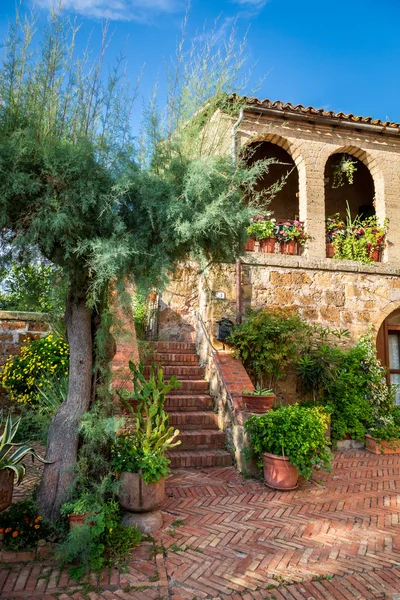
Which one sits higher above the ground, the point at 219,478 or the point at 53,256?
the point at 53,256

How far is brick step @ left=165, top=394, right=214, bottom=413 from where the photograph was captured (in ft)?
19.9

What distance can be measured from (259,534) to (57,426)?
1.99 metres

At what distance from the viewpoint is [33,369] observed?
6.31 meters

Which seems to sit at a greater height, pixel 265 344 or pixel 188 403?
pixel 265 344

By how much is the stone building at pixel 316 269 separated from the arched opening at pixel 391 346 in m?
0.02

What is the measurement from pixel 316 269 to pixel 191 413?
3950mm

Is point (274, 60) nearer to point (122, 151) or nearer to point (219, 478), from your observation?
point (122, 151)

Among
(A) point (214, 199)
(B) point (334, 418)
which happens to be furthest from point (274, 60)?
(B) point (334, 418)

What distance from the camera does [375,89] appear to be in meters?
9.88

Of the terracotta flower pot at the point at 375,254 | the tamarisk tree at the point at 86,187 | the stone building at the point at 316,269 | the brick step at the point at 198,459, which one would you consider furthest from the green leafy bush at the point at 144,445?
the terracotta flower pot at the point at 375,254

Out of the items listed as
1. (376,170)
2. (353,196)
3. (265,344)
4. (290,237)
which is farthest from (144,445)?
(353,196)

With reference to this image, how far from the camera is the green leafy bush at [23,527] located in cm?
300

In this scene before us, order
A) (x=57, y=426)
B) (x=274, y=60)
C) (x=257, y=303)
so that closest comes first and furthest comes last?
(x=57, y=426) < (x=274, y=60) < (x=257, y=303)

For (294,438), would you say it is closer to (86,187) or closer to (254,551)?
(254,551)
